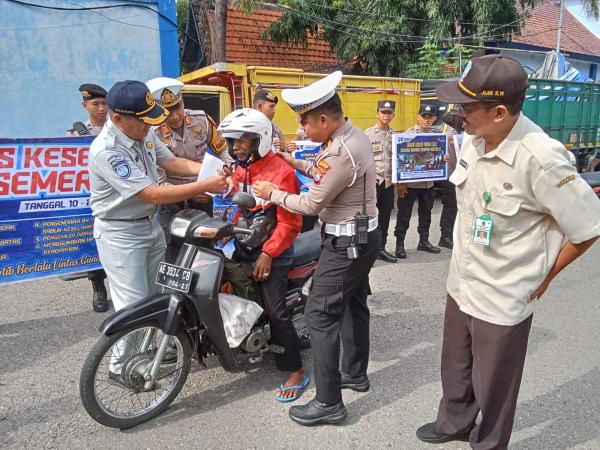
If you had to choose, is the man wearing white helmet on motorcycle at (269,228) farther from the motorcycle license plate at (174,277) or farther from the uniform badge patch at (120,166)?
the uniform badge patch at (120,166)

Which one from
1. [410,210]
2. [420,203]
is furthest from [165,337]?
[420,203]

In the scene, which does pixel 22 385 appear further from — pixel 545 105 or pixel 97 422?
pixel 545 105

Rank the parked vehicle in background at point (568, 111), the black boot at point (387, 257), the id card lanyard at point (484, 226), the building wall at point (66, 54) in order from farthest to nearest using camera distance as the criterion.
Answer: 1. the parked vehicle in background at point (568, 111)
2. the building wall at point (66, 54)
3. the black boot at point (387, 257)
4. the id card lanyard at point (484, 226)

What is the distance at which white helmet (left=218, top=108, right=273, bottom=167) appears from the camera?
2.63 meters

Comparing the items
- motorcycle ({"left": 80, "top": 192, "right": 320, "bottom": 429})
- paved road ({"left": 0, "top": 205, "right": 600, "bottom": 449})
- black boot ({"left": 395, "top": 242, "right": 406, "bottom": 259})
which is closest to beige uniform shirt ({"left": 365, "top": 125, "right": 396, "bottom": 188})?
black boot ({"left": 395, "top": 242, "right": 406, "bottom": 259})

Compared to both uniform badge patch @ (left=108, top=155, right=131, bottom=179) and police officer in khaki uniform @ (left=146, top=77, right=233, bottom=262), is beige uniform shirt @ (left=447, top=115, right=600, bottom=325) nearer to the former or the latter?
uniform badge patch @ (left=108, top=155, right=131, bottom=179)

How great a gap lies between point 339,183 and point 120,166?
1.17 m

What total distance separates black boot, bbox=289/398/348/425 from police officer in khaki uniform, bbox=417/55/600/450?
0.73m

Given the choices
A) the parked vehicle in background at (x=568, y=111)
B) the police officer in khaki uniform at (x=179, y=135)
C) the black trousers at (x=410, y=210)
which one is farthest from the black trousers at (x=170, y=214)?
the parked vehicle in background at (x=568, y=111)

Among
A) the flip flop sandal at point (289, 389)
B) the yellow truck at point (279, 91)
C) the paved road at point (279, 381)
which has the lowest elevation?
the paved road at point (279, 381)

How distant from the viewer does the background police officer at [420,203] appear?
609 cm

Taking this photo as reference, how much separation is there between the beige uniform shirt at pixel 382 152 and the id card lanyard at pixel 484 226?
376cm

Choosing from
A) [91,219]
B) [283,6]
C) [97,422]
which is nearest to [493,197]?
[97,422]

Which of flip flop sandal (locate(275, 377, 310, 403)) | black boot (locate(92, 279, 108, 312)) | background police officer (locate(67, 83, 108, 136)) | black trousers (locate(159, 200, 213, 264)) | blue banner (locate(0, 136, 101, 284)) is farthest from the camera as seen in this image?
background police officer (locate(67, 83, 108, 136))
